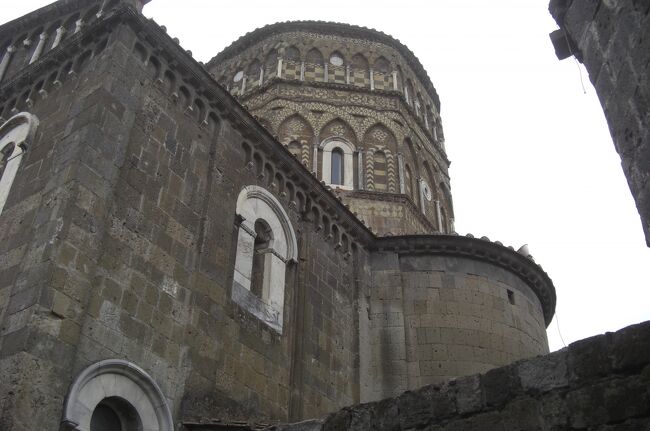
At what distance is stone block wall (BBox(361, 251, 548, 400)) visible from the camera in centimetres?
1260

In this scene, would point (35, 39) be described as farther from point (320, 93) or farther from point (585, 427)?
point (585, 427)

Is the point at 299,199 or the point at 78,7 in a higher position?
the point at 78,7

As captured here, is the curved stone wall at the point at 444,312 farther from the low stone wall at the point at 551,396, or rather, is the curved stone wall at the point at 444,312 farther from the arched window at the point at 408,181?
the low stone wall at the point at 551,396

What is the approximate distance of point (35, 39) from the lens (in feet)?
42.2

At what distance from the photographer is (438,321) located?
518 inches

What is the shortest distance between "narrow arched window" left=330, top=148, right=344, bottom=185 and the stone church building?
131 cm

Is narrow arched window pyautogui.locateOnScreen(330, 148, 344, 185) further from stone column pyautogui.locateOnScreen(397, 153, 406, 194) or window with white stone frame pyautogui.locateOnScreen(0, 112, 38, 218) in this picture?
window with white stone frame pyautogui.locateOnScreen(0, 112, 38, 218)

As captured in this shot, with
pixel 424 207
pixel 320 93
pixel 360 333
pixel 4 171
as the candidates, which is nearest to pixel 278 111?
pixel 320 93

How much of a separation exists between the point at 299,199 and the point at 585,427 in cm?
847

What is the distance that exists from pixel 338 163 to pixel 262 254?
7.64m

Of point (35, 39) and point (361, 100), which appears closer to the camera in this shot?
point (35, 39)

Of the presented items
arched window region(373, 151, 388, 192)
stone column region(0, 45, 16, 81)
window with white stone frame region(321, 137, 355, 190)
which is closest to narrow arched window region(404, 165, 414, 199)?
arched window region(373, 151, 388, 192)

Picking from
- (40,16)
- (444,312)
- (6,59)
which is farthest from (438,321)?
(6,59)

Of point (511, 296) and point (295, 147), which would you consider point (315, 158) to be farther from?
point (511, 296)
